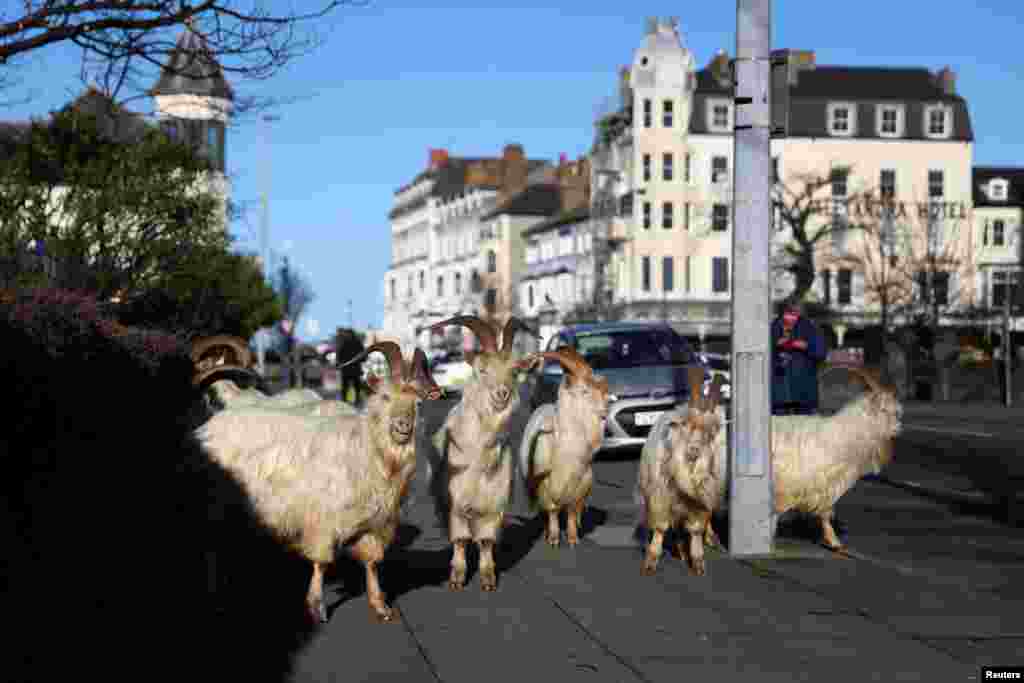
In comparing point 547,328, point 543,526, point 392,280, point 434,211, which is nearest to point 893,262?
point 547,328

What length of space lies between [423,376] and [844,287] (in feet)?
290

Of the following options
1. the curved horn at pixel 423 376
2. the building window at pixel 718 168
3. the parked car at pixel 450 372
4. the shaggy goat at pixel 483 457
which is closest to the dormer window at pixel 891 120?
the building window at pixel 718 168

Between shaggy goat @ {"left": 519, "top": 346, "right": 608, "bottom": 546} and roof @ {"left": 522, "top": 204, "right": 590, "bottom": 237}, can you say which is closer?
shaggy goat @ {"left": 519, "top": 346, "right": 608, "bottom": 546}

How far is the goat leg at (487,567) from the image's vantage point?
1091cm

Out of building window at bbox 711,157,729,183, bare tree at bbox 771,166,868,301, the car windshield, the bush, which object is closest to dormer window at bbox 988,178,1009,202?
bare tree at bbox 771,166,868,301

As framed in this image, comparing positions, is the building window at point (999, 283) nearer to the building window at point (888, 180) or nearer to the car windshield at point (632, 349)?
the building window at point (888, 180)

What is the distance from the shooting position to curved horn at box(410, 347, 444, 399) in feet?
32.3

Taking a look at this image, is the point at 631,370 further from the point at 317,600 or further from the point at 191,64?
the point at 317,600

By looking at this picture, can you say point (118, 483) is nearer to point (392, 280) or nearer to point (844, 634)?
point (844, 634)

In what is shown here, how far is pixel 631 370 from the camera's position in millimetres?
22500

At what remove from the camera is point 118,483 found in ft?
41.2

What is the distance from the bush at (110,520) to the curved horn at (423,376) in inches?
55.8

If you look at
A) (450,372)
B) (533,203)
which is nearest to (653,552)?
(450,372)

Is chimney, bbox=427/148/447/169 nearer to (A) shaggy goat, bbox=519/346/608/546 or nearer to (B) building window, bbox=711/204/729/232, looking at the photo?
(B) building window, bbox=711/204/729/232
